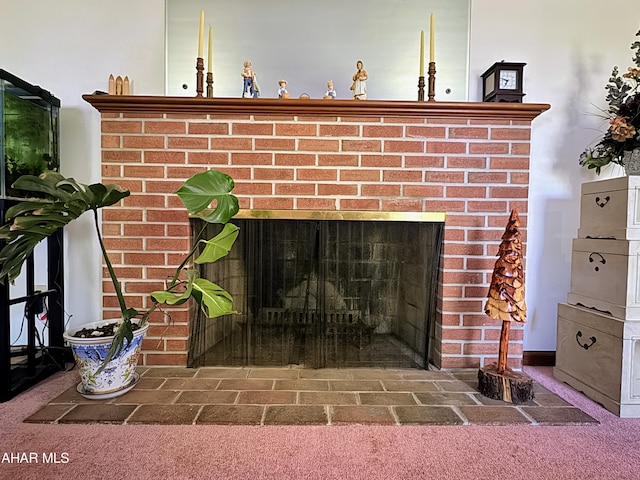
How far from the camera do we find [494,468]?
1.08 metres

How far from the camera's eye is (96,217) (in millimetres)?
1380

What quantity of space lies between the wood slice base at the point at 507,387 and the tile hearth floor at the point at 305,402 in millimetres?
34

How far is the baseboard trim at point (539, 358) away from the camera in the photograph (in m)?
1.93

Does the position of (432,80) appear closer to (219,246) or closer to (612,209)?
(612,209)

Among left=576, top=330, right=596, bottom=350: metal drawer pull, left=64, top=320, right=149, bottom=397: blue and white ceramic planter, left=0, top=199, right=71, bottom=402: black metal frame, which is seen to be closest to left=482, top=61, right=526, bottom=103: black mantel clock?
left=576, top=330, right=596, bottom=350: metal drawer pull

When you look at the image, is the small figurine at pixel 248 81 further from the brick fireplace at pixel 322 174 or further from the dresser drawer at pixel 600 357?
the dresser drawer at pixel 600 357

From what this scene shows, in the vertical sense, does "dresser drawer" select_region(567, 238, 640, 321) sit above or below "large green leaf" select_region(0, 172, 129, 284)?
below

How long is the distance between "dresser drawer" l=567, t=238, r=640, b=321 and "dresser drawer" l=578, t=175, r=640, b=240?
4 centimetres

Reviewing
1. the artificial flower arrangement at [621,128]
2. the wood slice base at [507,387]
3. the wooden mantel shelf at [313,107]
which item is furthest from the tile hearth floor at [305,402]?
the wooden mantel shelf at [313,107]

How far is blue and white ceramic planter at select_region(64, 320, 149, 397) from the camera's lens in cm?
140

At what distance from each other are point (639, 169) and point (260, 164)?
1739 mm

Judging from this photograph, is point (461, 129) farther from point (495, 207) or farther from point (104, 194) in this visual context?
point (104, 194)

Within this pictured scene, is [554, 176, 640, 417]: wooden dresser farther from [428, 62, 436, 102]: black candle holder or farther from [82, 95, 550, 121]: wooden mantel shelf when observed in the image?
[428, 62, 436, 102]: black candle holder

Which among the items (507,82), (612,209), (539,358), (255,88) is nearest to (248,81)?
(255,88)
